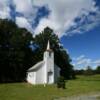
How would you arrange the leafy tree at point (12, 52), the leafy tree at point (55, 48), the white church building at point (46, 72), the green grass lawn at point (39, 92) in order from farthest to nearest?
1. the leafy tree at point (55, 48)
2. the leafy tree at point (12, 52)
3. the white church building at point (46, 72)
4. the green grass lawn at point (39, 92)

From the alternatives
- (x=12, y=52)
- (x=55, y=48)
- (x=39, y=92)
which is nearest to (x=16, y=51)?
(x=12, y=52)

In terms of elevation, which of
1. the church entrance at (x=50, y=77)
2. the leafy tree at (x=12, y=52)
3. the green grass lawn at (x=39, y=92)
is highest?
the leafy tree at (x=12, y=52)

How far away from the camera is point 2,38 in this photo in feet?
192

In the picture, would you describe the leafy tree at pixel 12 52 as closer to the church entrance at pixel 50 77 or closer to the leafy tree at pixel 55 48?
the leafy tree at pixel 55 48

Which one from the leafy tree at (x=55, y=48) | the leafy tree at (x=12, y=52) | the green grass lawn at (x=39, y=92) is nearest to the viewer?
the green grass lawn at (x=39, y=92)

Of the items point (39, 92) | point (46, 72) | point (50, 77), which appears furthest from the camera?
point (50, 77)

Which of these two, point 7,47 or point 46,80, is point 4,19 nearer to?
point 7,47

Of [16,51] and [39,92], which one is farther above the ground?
[16,51]

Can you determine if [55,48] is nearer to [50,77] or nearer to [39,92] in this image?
[50,77]

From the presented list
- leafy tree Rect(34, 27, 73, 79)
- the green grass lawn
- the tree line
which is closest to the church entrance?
the green grass lawn

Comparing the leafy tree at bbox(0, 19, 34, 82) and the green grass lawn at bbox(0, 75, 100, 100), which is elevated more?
the leafy tree at bbox(0, 19, 34, 82)

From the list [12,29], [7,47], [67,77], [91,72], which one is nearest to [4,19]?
[12,29]

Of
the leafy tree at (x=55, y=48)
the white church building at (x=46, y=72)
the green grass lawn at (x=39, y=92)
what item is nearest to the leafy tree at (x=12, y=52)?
the leafy tree at (x=55, y=48)

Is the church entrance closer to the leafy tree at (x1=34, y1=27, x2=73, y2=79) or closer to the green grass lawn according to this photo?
the green grass lawn
